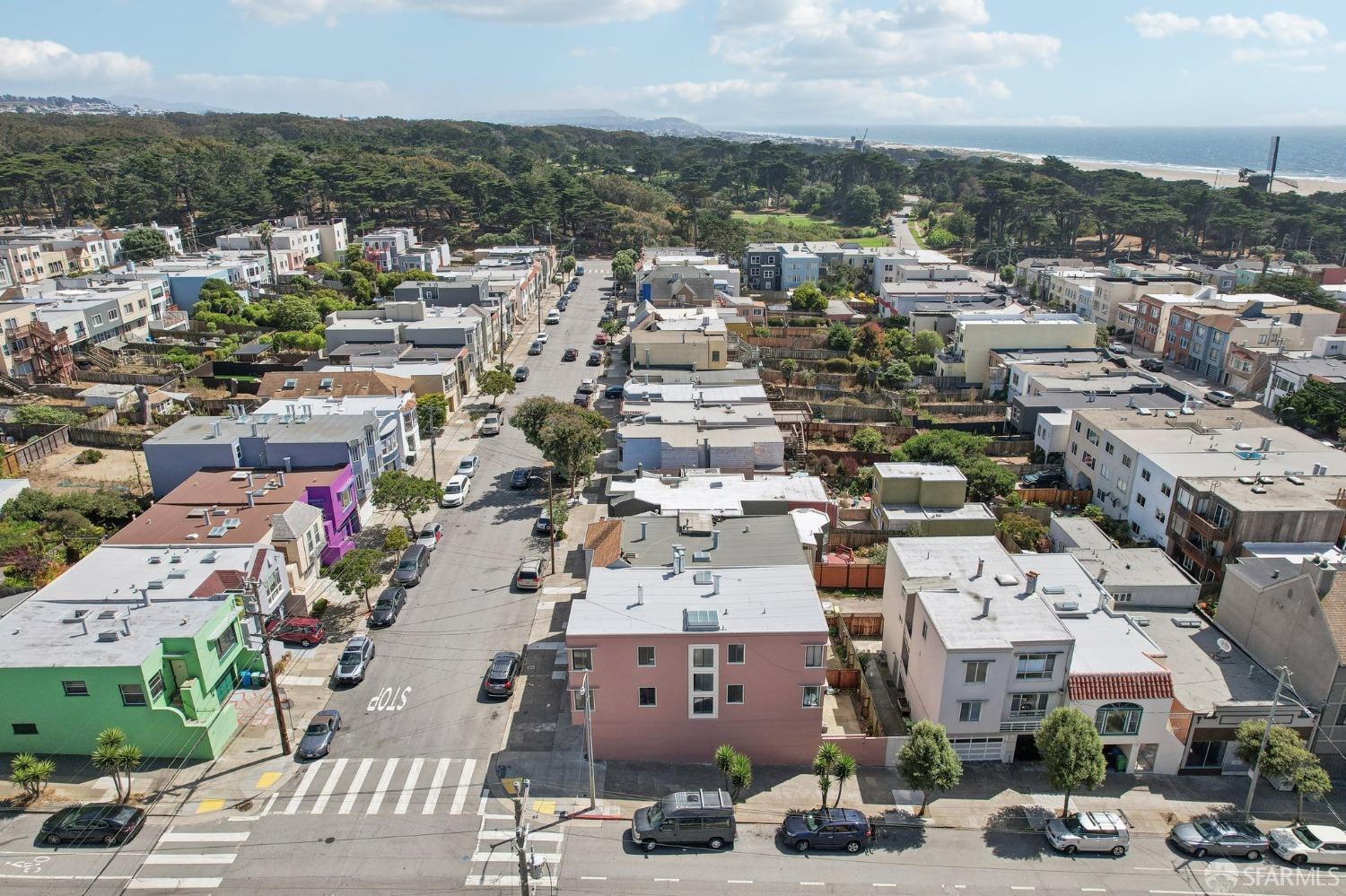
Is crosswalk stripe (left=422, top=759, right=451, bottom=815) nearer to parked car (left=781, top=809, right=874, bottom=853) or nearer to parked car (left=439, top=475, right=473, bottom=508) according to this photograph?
parked car (left=781, top=809, right=874, bottom=853)

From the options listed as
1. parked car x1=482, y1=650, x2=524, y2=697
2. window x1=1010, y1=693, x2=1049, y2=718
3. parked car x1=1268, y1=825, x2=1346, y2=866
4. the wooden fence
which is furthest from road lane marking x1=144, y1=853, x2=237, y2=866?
parked car x1=1268, y1=825, x2=1346, y2=866

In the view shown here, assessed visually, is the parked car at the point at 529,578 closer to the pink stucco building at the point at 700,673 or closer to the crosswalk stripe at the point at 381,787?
the pink stucco building at the point at 700,673

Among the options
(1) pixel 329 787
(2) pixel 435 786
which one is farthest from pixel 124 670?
(2) pixel 435 786

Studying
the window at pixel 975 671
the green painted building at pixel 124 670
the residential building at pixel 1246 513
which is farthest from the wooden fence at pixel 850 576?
the green painted building at pixel 124 670

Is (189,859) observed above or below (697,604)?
below

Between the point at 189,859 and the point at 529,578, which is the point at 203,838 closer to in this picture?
the point at 189,859

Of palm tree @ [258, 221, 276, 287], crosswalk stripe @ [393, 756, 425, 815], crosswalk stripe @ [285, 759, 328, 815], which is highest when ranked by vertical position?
palm tree @ [258, 221, 276, 287]
